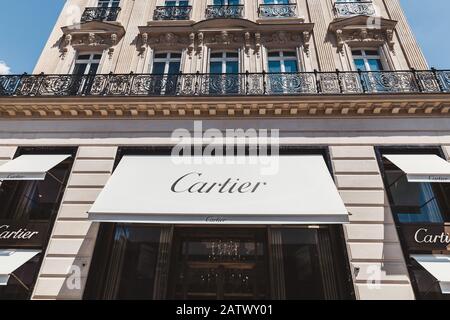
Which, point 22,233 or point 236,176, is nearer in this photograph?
point 22,233

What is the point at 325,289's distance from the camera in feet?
19.8

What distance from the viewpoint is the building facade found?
5.80 meters

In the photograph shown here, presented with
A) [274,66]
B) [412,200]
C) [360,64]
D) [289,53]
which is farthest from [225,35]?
Answer: [412,200]

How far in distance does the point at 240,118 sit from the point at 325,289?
4925 millimetres

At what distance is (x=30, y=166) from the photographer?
6.80m

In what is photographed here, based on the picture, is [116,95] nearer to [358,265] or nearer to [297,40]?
[297,40]

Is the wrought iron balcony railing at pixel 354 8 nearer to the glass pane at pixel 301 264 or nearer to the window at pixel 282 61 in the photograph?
the window at pixel 282 61

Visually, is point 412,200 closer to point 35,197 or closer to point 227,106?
point 227,106

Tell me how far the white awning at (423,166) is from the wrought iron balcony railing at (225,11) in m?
7.51

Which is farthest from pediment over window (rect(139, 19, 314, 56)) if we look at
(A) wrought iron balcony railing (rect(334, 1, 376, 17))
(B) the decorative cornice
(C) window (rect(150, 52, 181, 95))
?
(B) the decorative cornice

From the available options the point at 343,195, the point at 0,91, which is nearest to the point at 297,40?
the point at 343,195

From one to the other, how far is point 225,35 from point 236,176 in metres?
5.82

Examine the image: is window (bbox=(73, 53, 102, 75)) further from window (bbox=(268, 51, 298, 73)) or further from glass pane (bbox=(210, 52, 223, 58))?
window (bbox=(268, 51, 298, 73))

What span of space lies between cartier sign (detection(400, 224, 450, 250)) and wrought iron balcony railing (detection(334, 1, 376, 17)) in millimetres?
7958
